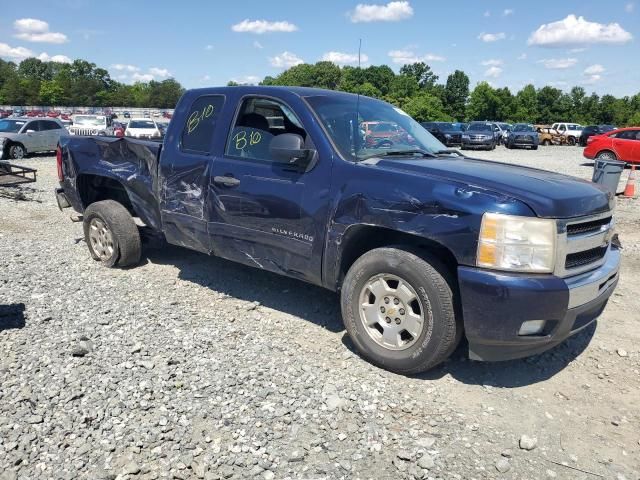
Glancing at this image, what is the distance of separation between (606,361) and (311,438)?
8.08 ft

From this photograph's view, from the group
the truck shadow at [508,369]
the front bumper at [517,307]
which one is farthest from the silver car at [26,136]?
the front bumper at [517,307]

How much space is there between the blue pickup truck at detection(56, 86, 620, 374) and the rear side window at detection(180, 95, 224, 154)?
1cm

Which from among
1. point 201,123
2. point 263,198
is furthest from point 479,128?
point 263,198

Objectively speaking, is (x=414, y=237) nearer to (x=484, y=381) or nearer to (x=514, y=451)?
(x=484, y=381)

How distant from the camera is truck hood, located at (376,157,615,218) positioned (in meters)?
3.17

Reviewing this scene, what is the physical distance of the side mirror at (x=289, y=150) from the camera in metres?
3.80

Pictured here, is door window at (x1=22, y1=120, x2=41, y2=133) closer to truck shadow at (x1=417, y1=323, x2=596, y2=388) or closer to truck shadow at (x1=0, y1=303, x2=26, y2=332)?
truck shadow at (x1=0, y1=303, x2=26, y2=332)

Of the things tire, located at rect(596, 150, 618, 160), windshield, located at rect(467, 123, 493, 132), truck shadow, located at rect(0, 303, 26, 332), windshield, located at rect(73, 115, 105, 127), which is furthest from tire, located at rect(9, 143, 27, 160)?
windshield, located at rect(467, 123, 493, 132)

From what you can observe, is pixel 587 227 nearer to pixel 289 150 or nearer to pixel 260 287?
pixel 289 150

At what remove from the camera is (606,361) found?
400cm

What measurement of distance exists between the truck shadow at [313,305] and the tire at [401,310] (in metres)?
0.28

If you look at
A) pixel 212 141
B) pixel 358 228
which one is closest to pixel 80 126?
pixel 212 141

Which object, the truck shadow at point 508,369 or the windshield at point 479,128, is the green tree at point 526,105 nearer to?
the windshield at point 479,128


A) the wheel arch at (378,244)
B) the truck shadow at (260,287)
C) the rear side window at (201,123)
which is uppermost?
A: the rear side window at (201,123)
